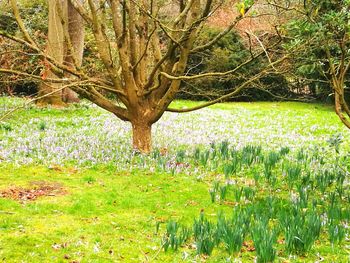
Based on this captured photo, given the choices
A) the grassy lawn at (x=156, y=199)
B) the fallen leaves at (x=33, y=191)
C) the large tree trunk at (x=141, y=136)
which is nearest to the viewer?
the grassy lawn at (x=156, y=199)

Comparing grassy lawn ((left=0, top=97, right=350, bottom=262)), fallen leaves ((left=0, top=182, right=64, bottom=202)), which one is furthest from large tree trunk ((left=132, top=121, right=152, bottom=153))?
fallen leaves ((left=0, top=182, right=64, bottom=202))

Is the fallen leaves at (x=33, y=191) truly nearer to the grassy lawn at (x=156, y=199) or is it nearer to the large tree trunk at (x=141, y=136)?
the grassy lawn at (x=156, y=199)

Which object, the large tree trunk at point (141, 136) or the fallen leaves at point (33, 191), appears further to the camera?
the large tree trunk at point (141, 136)

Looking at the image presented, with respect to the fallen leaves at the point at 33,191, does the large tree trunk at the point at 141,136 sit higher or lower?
higher

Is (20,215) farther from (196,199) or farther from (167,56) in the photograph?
(167,56)

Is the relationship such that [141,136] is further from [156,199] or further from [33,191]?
[33,191]

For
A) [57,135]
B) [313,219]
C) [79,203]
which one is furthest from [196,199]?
[57,135]

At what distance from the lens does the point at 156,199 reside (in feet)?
23.0

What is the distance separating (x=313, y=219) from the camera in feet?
16.8

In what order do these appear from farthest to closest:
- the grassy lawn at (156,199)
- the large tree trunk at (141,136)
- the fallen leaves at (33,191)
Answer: the large tree trunk at (141,136)
the fallen leaves at (33,191)
the grassy lawn at (156,199)

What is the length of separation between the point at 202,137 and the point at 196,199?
19.9ft

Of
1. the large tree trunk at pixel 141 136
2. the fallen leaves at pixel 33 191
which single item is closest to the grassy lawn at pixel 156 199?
the fallen leaves at pixel 33 191

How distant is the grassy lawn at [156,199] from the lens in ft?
16.3

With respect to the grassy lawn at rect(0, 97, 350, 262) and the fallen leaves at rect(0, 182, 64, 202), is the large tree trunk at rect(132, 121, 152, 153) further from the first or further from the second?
the fallen leaves at rect(0, 182, 64, 202)
